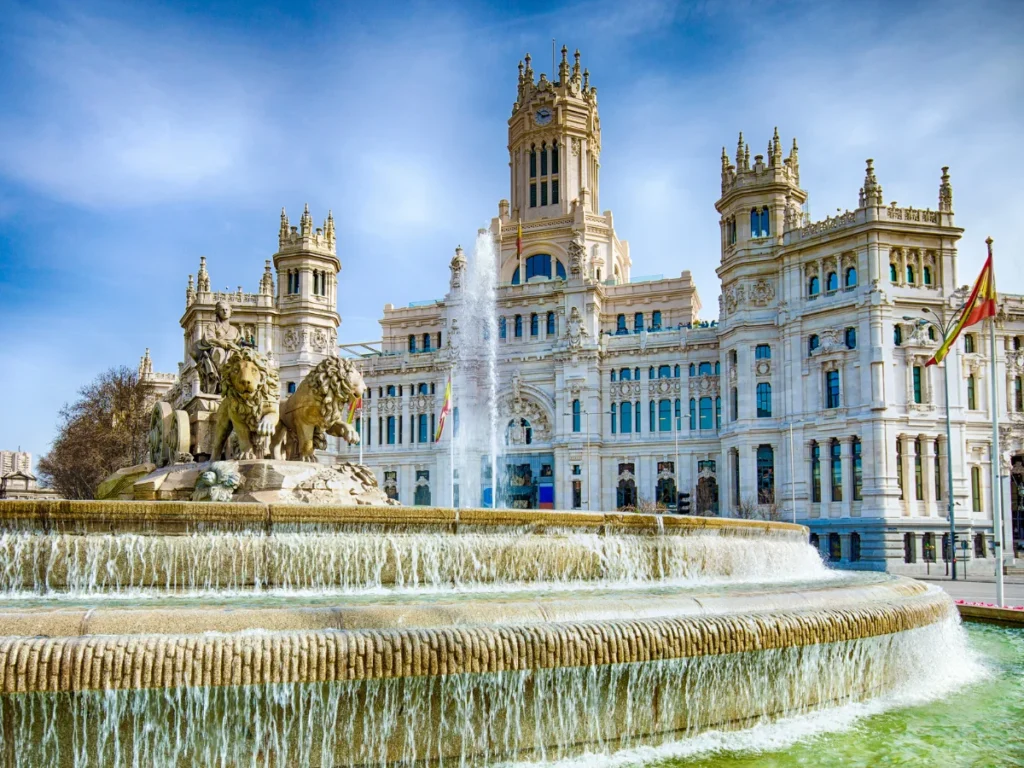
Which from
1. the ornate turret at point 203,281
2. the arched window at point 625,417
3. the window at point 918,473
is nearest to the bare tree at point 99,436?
the ornate turret at point 203,281

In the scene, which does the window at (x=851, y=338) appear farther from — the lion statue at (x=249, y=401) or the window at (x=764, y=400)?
the lion statue at (x=249, y=401)

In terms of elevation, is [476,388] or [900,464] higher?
[476,388]

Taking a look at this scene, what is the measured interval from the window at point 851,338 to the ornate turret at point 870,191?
802 cm

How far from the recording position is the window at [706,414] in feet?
229

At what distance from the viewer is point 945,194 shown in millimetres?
58594

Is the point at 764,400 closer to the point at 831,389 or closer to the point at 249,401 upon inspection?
the point at 831,389

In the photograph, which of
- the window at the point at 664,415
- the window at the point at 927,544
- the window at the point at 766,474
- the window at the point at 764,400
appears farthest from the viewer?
the window at the point at 664,415

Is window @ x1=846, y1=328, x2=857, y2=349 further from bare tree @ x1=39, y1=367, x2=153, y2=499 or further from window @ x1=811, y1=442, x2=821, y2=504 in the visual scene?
bare tree @ x1=39, y1=367, x2=153, y2=499

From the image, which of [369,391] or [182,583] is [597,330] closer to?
[369,391]

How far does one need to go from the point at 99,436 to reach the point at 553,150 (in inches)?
2032

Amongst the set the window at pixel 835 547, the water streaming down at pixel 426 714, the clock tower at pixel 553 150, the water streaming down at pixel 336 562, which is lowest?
the window at pixel 835 547

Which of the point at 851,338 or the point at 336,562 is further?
the point at 851,338

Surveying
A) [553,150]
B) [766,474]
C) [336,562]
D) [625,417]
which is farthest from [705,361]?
[336,562]

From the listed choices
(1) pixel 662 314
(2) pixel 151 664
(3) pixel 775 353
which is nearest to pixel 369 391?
(1) pixel 662 314
